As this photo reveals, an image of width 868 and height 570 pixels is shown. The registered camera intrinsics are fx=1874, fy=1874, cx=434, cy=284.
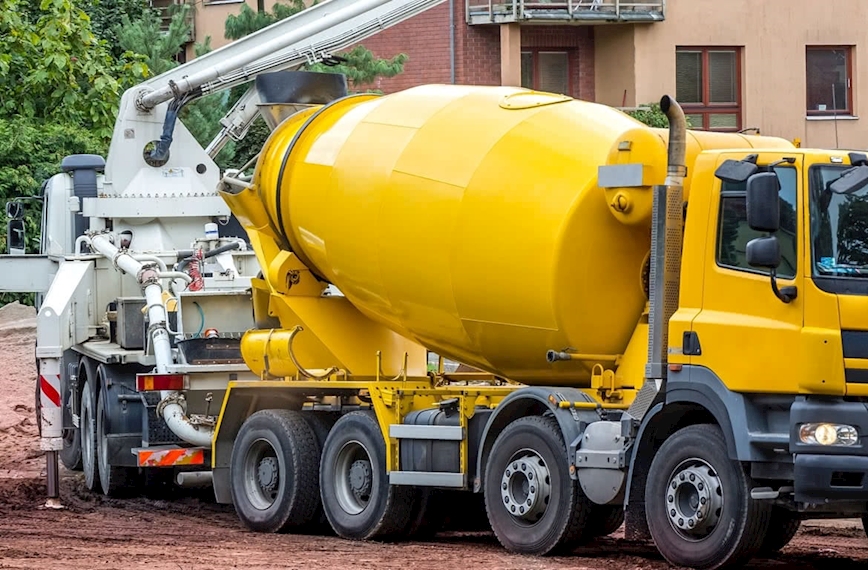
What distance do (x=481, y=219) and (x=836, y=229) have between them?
113 inches

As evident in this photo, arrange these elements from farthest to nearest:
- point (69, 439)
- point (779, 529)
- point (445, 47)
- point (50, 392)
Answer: point (445, 47) < point (69, 439) < point (50, 392) < point (779, 529)

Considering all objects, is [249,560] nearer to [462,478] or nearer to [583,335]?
[462,478]

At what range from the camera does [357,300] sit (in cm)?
1461

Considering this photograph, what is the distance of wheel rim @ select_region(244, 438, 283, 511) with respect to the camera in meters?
14.9

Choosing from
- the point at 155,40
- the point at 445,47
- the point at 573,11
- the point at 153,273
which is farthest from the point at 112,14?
the point at 153,273

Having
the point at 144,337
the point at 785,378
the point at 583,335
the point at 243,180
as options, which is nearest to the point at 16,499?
the point at 144,337

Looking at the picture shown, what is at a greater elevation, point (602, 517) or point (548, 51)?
point (548, 51)

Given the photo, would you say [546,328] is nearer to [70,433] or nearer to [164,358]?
[164,358]

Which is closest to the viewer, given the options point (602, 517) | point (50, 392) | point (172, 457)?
point (602, 517)

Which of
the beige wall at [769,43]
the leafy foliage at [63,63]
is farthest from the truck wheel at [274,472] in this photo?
the beige wall at [769,43]

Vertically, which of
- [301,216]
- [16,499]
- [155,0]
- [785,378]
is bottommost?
[16,499]

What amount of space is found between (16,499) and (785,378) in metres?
8.81

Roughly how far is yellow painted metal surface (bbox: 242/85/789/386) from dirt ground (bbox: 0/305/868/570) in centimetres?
137

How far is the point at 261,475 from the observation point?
15.0 meters
